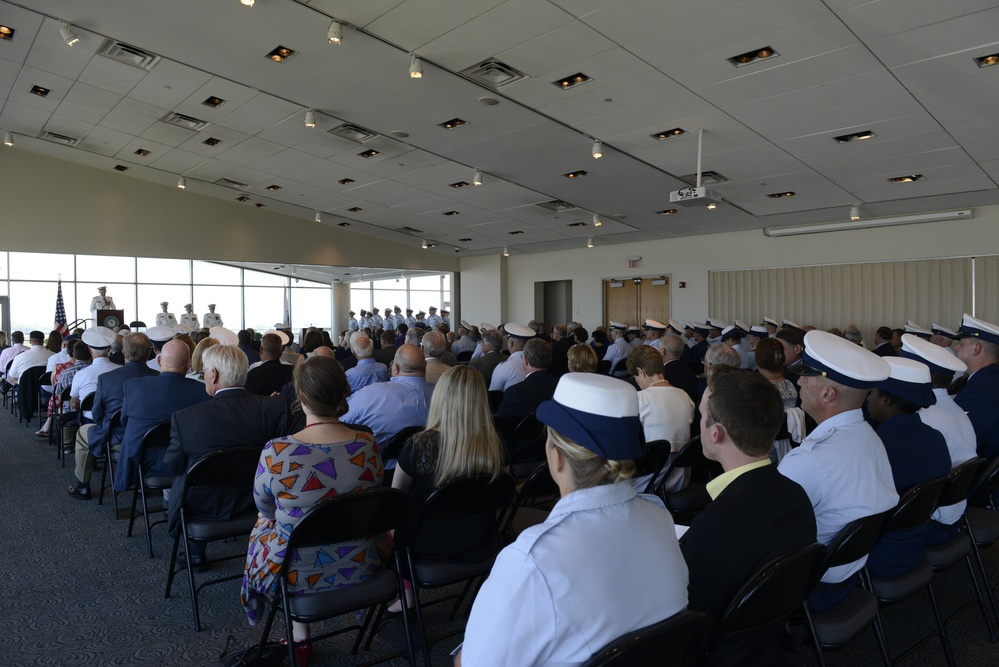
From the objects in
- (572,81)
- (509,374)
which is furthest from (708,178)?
(509,374)

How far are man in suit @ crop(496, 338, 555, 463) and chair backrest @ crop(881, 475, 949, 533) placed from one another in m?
2.63

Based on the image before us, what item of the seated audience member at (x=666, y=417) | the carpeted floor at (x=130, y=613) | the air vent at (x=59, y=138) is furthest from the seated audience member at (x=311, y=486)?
the air vent at (x=59, y=138)

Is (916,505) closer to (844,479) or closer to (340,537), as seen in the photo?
(844,479)

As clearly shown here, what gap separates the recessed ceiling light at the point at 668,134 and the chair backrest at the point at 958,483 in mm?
6250

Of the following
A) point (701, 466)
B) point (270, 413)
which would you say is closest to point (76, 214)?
point (270, 413)

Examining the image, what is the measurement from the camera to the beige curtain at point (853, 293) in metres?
11.9

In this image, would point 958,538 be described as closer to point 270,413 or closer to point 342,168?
point 270,413

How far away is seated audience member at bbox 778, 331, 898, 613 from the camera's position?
2.20 meters

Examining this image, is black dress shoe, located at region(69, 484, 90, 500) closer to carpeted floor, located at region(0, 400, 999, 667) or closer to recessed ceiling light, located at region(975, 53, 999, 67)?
carpeted floor, located at region(0, 400, 999, 667)

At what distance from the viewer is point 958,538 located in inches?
119

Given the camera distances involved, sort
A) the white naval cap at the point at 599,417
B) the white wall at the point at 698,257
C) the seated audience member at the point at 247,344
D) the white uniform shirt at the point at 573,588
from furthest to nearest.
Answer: the white wall at the point at 698,257, the seated audience member at the point at 247,344, the white naval cap at the point at 599,417, the white uniform shirt at the point at 573,588

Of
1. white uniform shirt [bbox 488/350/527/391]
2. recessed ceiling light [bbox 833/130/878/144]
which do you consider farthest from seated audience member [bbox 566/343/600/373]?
recessed ceiling light [bbox 833/130/878/144]

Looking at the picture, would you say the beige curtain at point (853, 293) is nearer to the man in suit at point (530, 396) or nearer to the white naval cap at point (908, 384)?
the man in suit at point (530, 396)

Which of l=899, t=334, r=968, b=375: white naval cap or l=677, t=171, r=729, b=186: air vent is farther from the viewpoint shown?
Result: l=677, t=171, r=729, b=186: air vent
